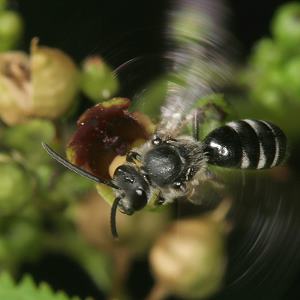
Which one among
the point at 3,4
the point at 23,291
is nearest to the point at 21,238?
the point at 23,291

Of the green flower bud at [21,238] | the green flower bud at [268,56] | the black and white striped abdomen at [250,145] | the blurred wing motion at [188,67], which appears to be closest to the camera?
the blurred wing motion at [188,67]

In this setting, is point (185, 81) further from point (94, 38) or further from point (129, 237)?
point (129, 237)

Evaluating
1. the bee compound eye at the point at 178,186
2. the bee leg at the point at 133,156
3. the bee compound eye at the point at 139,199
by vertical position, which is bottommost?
the bee compound eye at the point at 139,199

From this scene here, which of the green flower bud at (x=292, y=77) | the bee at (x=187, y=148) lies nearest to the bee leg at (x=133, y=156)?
the bee at (x=187, y=148)

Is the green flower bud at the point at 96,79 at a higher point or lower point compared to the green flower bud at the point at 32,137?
higher

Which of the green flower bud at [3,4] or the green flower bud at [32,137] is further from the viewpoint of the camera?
the green flower bud at [3,4]

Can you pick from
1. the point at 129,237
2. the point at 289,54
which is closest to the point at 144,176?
the point at 129,237

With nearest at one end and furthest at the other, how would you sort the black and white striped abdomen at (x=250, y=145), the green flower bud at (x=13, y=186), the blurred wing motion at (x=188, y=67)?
the blurred wing motion at (x=188, y=67)
the black and white striped abdomen at (x=250, y=145)
the green flower bud at (x=13, y=186)

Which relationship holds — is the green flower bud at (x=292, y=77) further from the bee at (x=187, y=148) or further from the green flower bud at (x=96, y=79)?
the green flower bud at (x=96, y=79)

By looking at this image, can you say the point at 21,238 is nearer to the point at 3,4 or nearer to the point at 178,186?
the point at 178,186
